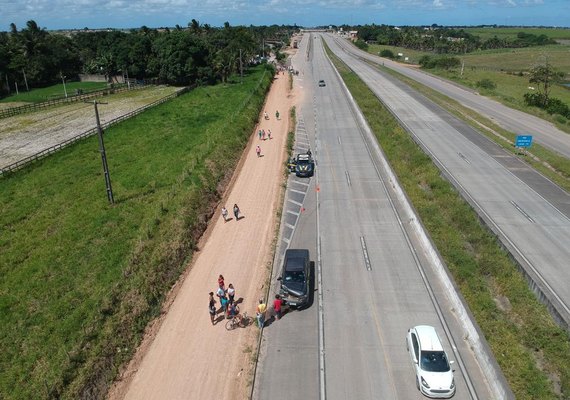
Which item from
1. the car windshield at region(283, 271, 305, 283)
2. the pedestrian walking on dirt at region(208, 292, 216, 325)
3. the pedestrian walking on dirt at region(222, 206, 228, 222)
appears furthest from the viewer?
the pedestrian walking on dirt at region(222, 206, 228, 222)

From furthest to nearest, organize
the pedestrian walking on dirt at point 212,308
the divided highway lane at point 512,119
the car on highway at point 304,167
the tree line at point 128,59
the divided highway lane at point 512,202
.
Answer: the tree line at point 128,59 < the divided highway lane at point 512,119 < the car on highway at point 304,167 < the divided highway lane at point 512,202 < the pedestrian walking on dirt at point 212,308

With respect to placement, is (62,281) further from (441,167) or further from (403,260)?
(441,167)

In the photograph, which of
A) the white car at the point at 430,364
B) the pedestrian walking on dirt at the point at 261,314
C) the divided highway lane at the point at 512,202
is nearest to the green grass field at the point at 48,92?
the divided highway lane at the point at 512,202

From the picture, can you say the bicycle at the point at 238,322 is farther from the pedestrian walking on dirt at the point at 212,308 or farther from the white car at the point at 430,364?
the white car at the point at 430,364

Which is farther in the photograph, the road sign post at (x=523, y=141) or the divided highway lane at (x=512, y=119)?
the divided highway lane at (x=512, y=119)

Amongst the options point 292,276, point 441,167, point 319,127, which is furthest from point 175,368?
point 319,127

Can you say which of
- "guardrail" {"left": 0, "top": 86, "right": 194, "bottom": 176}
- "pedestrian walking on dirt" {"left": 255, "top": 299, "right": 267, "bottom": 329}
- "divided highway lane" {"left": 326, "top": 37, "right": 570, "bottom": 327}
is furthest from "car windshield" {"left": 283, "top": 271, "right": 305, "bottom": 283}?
"guardrail" {"left": 0, "top": 86, "right": 194, "bottom": 176}

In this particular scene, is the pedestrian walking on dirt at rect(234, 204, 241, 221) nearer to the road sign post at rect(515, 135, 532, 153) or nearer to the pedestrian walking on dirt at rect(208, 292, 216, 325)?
the pedestrian walking on dirt at rect(208, 292, 216, 325)
